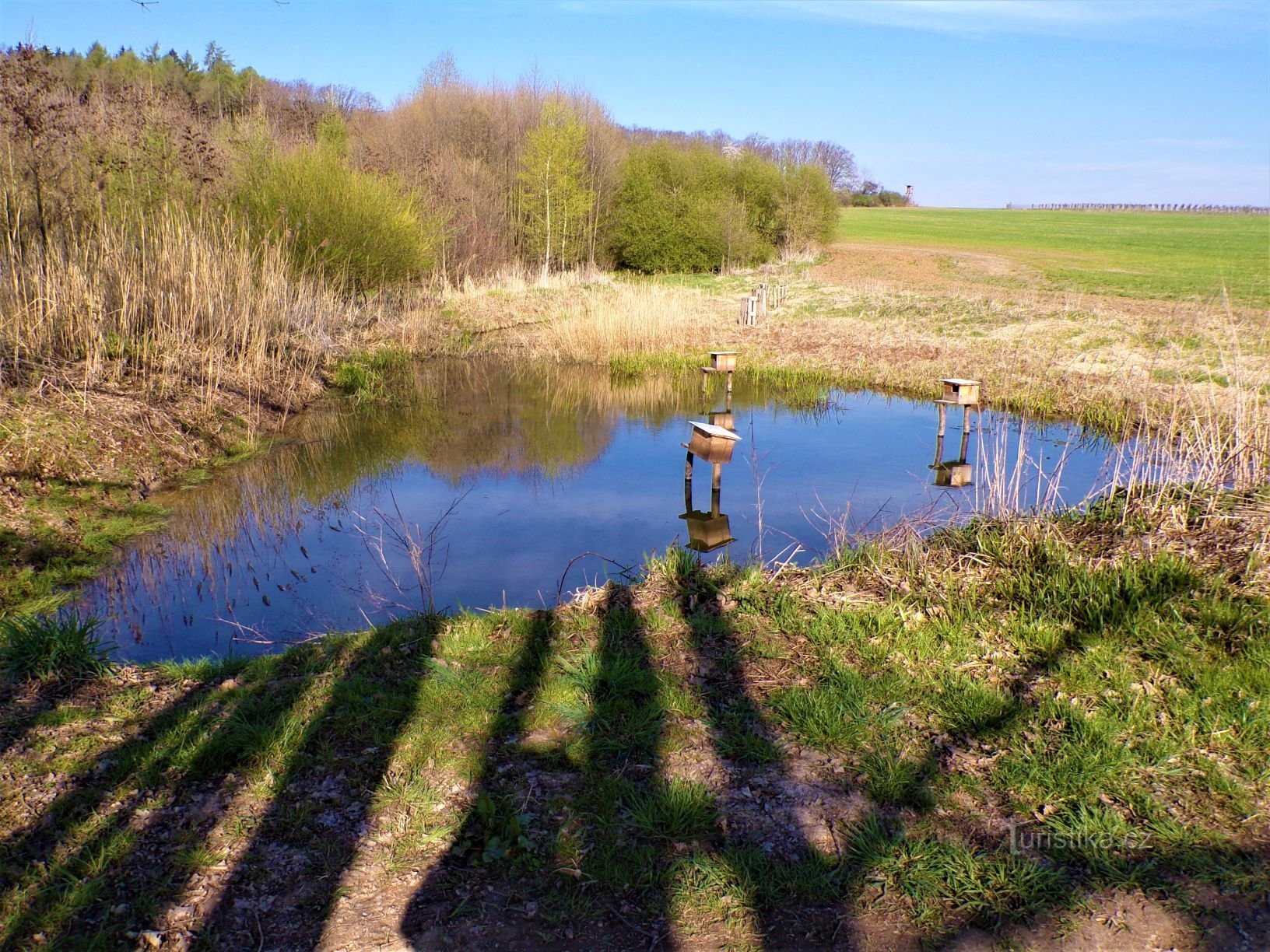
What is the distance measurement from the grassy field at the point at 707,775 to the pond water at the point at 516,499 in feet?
3.48

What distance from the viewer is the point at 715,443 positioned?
7180 mm

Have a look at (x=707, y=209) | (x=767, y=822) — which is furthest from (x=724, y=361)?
(x=707, y=209)

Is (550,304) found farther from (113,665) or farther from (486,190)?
(113,665)

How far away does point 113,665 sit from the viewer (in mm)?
3941

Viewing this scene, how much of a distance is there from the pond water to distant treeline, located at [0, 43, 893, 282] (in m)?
3.39

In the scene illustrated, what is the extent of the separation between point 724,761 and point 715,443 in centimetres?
424

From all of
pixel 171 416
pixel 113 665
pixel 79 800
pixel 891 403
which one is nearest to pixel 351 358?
pixel 171 416

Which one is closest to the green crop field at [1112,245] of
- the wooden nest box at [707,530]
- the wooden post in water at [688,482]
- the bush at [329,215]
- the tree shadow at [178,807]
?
the wooden nest box at [707,530]

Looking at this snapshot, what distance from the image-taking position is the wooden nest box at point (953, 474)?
8312 mm

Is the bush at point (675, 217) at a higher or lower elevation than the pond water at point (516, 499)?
higher

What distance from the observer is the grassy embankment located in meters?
2.50

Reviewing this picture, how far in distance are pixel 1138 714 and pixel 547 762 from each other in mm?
2231

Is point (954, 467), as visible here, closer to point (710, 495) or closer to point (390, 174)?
point (710, 495)

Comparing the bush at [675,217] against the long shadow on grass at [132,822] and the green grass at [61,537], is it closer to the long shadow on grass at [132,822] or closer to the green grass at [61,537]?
the green grass at [61,537]
